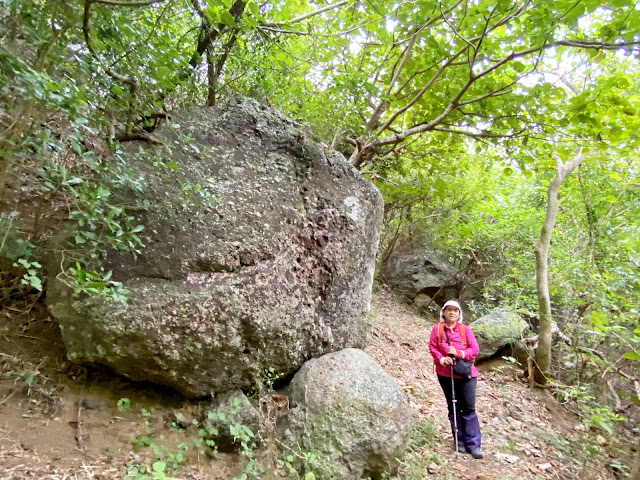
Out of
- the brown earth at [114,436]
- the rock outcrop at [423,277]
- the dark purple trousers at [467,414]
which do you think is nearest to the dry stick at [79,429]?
the brown earth at [114,436]

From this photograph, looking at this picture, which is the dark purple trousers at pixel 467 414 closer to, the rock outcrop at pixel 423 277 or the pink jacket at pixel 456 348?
the pink jacket at pixel 456 348

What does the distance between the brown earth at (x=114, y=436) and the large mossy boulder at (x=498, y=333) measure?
7.73 feet

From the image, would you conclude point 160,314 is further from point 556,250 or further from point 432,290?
point 432,290

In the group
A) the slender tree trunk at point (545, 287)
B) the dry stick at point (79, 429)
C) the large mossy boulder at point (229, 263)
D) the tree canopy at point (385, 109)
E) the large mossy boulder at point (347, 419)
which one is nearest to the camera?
the tree canopy at point (385, 109)

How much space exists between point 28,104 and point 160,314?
166cm

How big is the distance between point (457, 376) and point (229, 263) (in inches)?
114

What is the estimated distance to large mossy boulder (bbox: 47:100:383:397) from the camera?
9.11 ft

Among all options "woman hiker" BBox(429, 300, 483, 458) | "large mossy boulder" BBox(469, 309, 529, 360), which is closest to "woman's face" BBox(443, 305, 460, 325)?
"woman hiker" BBox(429, 300, 483, 458)

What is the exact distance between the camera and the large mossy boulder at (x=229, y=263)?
2777mm

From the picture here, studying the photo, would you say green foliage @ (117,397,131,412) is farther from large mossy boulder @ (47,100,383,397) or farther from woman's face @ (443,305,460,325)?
woman's face @ (443,305,460,325)

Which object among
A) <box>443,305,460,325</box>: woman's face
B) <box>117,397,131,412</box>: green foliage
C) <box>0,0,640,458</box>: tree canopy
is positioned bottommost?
<box>117,397,131,412</box>: green foliage

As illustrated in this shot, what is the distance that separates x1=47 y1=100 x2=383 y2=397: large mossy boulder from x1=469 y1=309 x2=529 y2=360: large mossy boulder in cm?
408

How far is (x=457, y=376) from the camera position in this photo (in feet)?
A: 13.2

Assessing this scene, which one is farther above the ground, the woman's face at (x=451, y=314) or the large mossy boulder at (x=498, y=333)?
the woman's face at (x=451, y=314)
